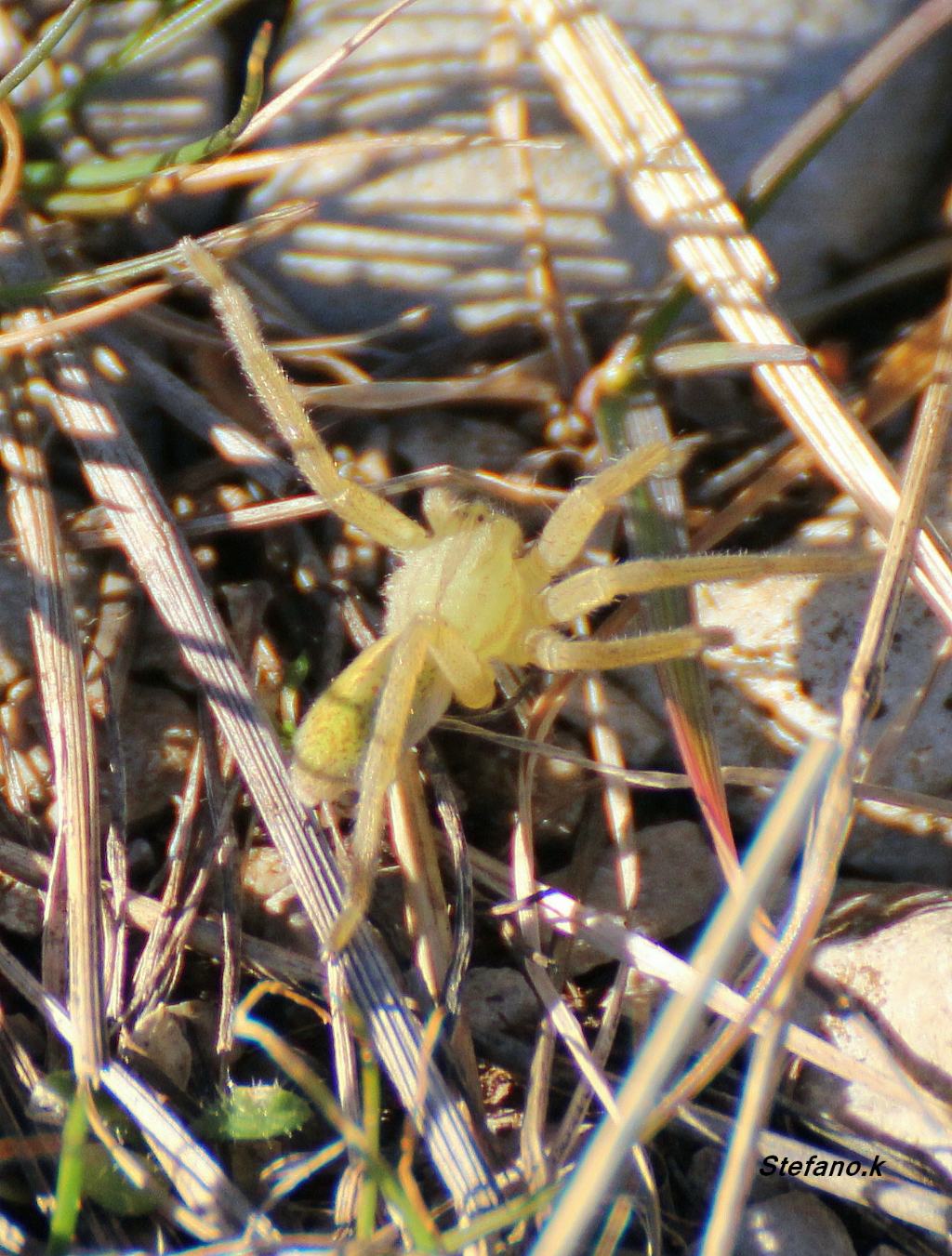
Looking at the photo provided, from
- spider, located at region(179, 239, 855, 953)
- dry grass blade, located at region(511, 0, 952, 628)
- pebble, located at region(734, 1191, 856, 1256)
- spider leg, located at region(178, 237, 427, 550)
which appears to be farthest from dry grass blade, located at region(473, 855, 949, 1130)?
dry grass blade, located at region(511, 0, 952, 628)

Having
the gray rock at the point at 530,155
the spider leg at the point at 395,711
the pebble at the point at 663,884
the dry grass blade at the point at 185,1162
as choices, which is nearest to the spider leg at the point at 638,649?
the spider leg at the point at 395,711

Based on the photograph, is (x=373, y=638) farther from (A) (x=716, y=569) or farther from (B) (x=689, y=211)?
(B) (x=689, y=211)

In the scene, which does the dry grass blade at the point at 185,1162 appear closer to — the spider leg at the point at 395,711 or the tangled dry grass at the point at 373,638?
the tangled dry grass at the point at 373,638

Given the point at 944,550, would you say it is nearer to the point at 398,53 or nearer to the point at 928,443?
the point at 928,443

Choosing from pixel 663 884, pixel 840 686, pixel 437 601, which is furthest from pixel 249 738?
pixel 840 686

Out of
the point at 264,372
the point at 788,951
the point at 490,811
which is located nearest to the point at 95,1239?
the point at 490,811
